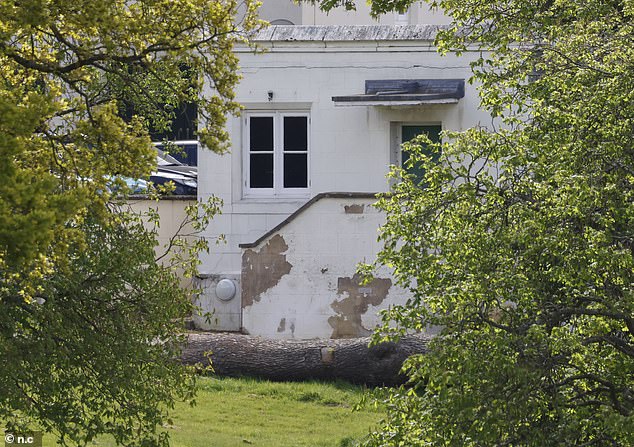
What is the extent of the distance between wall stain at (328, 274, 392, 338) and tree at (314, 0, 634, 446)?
10.1 meters

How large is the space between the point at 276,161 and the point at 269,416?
7.21 metres

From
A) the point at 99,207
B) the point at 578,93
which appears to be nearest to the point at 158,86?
the point at 99,207

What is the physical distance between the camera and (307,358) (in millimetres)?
17297

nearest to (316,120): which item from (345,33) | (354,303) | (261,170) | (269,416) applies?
(261,170)

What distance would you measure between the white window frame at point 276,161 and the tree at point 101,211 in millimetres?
11543

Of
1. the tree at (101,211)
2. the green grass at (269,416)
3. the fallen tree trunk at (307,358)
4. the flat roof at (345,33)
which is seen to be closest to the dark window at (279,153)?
the flat roof at (345,33)

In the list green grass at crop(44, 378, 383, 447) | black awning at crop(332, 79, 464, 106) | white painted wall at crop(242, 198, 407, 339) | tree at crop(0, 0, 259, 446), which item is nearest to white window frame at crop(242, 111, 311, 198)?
black awning at crop(332, 79, 464, 106)

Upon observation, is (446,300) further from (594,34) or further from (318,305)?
(318,305)

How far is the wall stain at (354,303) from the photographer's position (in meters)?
19.5

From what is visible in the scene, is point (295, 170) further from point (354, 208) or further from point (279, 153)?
point (354, 208)

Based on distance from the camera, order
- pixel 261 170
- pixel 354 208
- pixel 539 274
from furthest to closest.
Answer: pixel 261 170 < pixel 354 208 < pixel 539 274

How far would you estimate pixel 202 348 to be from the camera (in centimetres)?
1739

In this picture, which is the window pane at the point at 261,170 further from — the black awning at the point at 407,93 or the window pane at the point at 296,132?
the black awning at the point at 407,93

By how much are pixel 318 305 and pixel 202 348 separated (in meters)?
2.95
